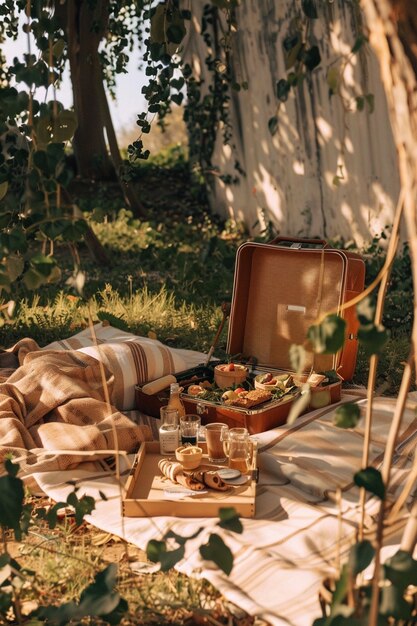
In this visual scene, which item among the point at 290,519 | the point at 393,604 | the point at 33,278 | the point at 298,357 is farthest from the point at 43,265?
the point at 290,519

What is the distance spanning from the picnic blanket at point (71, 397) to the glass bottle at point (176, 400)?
150 millimetres

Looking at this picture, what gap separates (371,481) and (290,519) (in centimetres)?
118

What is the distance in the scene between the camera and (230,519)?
1759 mm

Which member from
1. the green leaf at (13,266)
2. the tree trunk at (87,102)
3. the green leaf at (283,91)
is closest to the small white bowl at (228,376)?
the green leaf at (283,91)

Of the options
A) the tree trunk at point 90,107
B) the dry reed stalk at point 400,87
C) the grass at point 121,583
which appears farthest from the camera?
the tree trunk at point 90,107

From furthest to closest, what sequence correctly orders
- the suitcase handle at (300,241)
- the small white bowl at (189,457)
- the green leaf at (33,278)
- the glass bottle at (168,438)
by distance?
the suitcase handle at (300,241) → the glass bottle at (168,438) → the small white bowl at (189,457) → the green leaf at (33,278)

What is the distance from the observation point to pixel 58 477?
2953 mm

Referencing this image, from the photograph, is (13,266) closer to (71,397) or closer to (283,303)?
(71,397)

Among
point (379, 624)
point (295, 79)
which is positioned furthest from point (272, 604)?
point (295, 79)

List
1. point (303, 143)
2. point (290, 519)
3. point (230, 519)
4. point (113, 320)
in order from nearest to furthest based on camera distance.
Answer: point (230, 519), point (290, 519), point (113, 320), point (303, 143)

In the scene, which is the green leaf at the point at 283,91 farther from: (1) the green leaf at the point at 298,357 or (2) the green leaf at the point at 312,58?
(1) the green leaf at the point at 298,357

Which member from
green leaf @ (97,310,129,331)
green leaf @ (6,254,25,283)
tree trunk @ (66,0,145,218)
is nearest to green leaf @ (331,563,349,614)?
green leaf @ (6,254,25,283)

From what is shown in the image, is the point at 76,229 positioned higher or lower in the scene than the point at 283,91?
lower

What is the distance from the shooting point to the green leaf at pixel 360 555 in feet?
4.90
